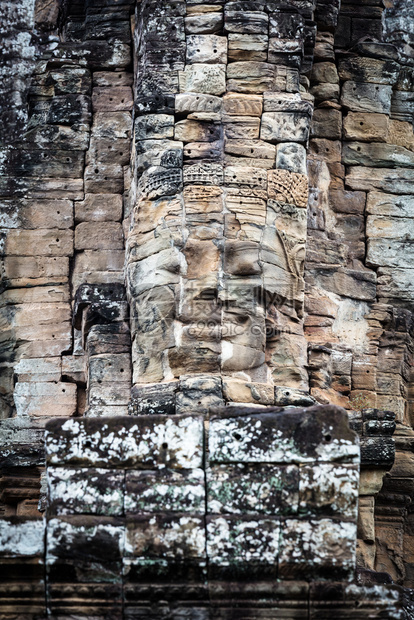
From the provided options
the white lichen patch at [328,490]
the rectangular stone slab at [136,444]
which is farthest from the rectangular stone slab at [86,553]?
the white lichen patch at [328,490]

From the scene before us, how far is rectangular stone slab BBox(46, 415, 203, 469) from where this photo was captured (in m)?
13.6

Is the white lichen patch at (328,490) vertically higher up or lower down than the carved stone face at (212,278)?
lower down

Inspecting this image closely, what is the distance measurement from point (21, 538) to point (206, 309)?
3063 millimetres

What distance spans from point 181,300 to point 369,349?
2.38 meters

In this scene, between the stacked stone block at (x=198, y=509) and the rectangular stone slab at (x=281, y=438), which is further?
the rectangular stone slab at (x=281, y=438)

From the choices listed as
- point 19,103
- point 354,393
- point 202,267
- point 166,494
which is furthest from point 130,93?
point 166,494

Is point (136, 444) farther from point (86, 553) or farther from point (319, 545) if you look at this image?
point (319, 545)

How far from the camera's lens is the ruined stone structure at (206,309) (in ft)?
44.0

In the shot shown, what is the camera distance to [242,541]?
13.4 m

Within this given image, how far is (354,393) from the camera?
16766 mm

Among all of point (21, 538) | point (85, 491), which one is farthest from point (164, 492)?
point (21, 538)

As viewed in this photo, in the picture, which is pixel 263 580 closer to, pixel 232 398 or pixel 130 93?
pixel 232 398

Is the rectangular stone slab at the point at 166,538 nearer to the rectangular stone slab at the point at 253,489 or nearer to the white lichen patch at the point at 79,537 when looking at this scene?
the white lichen patch at the point at 79,537

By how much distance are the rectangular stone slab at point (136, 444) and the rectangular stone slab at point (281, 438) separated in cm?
19
